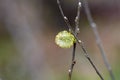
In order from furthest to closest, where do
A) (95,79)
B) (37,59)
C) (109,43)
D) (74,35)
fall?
(109,43) < (95,79) < (37,59) < (74,35)

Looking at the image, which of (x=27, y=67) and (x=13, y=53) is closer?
(x=27, y=67)

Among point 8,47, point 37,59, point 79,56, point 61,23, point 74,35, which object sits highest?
point 61,23

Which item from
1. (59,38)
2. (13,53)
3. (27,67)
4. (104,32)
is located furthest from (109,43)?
(59,38)

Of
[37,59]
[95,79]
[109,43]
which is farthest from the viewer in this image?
[109,43]

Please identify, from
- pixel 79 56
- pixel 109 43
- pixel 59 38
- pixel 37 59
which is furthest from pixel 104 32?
pixel 59 38

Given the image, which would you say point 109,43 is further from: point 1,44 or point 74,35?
point 74,35

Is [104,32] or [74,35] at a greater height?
[104,32]

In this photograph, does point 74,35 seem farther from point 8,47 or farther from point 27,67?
point 8,47
